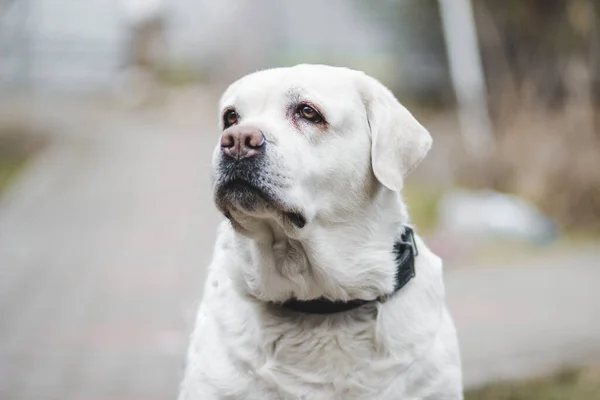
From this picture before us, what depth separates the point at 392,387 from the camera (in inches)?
139

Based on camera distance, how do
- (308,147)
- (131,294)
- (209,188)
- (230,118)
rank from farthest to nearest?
(209,188) < (131,294) < (230,118) < (308,147)

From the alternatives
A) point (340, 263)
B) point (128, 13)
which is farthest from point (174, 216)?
point (128, 13)

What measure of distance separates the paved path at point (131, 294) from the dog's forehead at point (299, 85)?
174 cm

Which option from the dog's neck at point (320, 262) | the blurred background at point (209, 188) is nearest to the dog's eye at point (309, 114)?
the dog's neck at point (320, 262)

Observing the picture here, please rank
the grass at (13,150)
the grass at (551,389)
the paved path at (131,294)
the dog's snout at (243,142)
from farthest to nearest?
the grass at (13,150) < the paved path at (131,294) < the grass at (551,389) < the dog's snout at (243,142)

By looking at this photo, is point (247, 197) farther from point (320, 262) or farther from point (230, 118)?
point (230, 118)

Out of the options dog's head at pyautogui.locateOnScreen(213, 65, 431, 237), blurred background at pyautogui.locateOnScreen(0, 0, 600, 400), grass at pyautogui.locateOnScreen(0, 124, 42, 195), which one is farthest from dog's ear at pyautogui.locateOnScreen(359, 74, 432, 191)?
grass at pyautogui.locateOnScreen(0, 124, 42, 195)

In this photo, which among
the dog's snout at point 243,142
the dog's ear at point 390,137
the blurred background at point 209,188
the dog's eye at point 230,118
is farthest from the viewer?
the blurred background at point 209,188

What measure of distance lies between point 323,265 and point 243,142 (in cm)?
56

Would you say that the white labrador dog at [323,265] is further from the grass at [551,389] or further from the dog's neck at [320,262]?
the grass at [551,389]

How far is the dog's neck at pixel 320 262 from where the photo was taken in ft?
12.0

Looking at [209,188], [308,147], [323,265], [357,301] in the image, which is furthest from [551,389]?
[209,188]

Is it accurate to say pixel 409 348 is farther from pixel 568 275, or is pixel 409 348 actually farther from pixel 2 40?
pixel 2 40

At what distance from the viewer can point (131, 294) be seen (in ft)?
27.9
